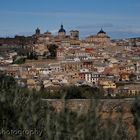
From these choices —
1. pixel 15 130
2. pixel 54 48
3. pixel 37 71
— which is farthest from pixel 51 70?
pixel 15 130

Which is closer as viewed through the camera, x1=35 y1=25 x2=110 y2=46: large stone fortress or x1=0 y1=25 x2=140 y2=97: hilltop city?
x1=0 y1=25 x2=140 y2=97: hilltop city

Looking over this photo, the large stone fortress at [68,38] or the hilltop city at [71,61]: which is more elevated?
the large stone fortress at [68,38]

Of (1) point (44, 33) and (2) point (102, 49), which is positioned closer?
(2) point (102, 49)

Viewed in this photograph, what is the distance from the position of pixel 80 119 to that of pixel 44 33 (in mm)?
111025

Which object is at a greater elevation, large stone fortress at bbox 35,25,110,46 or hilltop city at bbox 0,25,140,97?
large stone fortress at bbox 35,25,110,46

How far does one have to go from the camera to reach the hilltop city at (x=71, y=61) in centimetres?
5250

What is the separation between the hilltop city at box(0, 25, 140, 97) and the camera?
52.5m

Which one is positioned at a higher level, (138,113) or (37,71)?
(138,113)

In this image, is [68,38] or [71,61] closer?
[71,61]

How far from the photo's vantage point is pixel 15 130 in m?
4.36

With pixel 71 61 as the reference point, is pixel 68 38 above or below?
above

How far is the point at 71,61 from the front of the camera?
76.2m

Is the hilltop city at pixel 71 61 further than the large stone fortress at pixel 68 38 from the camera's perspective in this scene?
No

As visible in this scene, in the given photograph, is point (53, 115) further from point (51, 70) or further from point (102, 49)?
point (102, 49)
